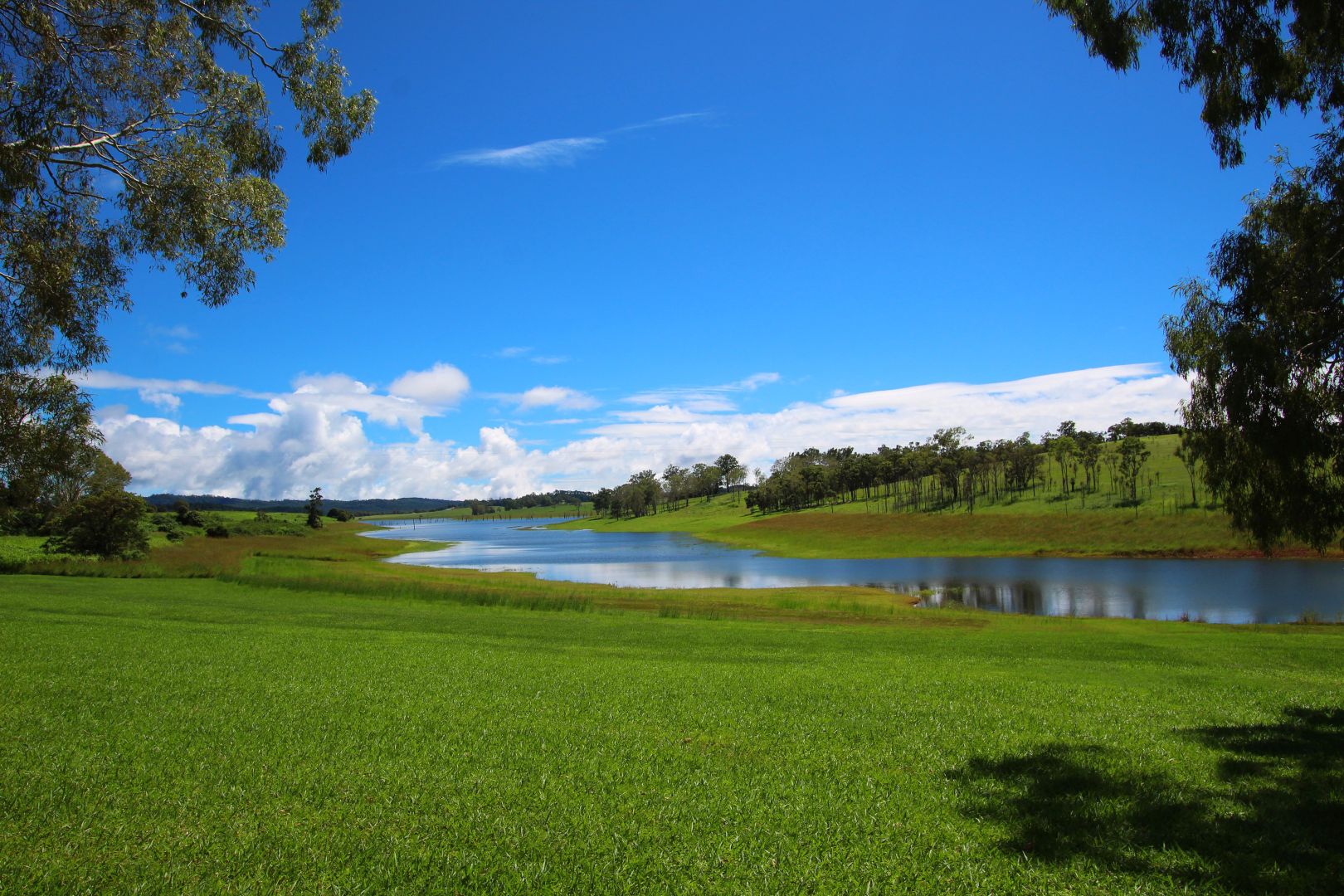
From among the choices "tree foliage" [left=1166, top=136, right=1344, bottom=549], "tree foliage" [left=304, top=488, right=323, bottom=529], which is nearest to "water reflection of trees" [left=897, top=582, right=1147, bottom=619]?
"tree foliage" [left=1166, top=136, right=1344, bottom=549]

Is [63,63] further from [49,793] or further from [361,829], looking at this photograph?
[361,829]

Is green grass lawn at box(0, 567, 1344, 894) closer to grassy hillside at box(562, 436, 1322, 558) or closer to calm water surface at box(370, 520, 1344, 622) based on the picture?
calm water surface at box(370, 520, 1344, 622)

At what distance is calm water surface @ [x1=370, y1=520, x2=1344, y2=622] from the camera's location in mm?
37938

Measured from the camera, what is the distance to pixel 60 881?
16.6 ft

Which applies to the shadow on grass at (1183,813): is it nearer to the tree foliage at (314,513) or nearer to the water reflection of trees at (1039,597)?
the water reflection of trees at (1039,597)

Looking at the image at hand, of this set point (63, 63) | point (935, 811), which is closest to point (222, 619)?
point (63, 63)

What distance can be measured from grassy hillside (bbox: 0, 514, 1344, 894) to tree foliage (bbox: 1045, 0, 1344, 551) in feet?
12.7

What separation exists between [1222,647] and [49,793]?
23.6 m

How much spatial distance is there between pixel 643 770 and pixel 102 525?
46795 millimetres

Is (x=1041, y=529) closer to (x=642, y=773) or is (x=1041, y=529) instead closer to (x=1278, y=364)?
(x=1278, y=364)

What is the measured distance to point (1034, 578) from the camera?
52344 mm

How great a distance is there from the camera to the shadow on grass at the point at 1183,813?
535 cm

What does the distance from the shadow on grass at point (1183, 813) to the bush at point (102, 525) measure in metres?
48.5

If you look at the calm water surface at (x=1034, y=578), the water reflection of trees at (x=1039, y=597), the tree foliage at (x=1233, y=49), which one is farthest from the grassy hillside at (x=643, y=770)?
the calm water surface at (x=1034, y=578)
